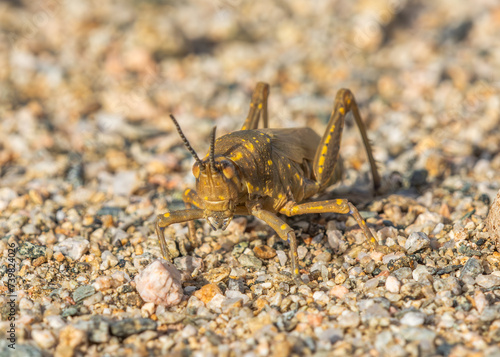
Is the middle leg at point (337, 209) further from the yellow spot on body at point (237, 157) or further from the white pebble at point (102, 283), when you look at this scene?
the white pebble at point (102, 283)

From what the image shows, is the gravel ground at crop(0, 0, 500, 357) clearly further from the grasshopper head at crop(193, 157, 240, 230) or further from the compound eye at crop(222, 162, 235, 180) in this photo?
the compound eye at crop(222, 162, 235, 180)

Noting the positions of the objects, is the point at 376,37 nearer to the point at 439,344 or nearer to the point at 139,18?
the point at 139,18

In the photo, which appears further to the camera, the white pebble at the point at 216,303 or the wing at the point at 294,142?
the wing at the point at 294,142

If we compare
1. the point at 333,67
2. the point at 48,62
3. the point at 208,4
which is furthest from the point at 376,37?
the point at 48,62

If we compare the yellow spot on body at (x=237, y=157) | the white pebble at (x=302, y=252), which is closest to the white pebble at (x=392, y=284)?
the white pebble at (x=302, y=252)

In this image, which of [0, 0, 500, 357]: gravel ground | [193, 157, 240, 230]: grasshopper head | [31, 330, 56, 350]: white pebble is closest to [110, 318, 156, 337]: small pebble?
[0, 0, 500, 357]: gravel ground

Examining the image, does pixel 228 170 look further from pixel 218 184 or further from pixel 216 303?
pixel 216 303
